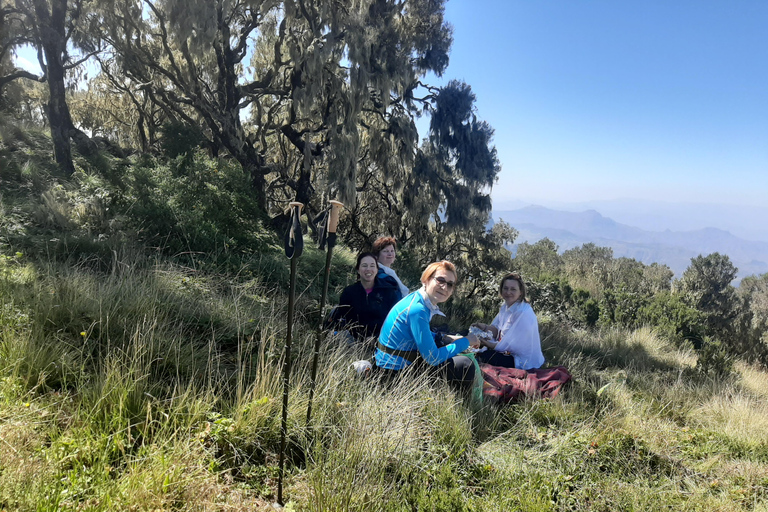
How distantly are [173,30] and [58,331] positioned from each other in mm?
7896

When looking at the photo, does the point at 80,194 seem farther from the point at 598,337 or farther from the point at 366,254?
the point at 598,337

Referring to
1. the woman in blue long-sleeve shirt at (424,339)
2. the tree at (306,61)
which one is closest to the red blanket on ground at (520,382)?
the woman in blue long-sleeve shirt at (424,339)

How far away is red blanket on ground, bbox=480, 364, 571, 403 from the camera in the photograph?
376 cm

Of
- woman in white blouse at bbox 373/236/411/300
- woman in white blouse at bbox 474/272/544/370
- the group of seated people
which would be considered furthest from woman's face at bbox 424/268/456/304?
woman in white blouse at bbox 373/236/411/300

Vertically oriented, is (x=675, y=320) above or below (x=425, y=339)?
below

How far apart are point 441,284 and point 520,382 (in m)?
1.40

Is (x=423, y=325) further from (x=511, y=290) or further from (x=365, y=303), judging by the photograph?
(x=511, y=290)

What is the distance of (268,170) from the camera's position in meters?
11.0

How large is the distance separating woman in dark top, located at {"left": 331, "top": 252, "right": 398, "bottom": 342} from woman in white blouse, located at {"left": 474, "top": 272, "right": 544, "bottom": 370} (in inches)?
42.3

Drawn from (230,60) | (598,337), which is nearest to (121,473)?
(598,337)

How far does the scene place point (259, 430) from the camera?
245 cm

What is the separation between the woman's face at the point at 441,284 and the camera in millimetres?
3266

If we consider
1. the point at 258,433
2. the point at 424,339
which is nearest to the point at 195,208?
the point at 424,339

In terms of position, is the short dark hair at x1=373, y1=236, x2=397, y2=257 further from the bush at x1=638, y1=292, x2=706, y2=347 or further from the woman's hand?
the bush at x1=638, y1=292, x2=706, y2=347
